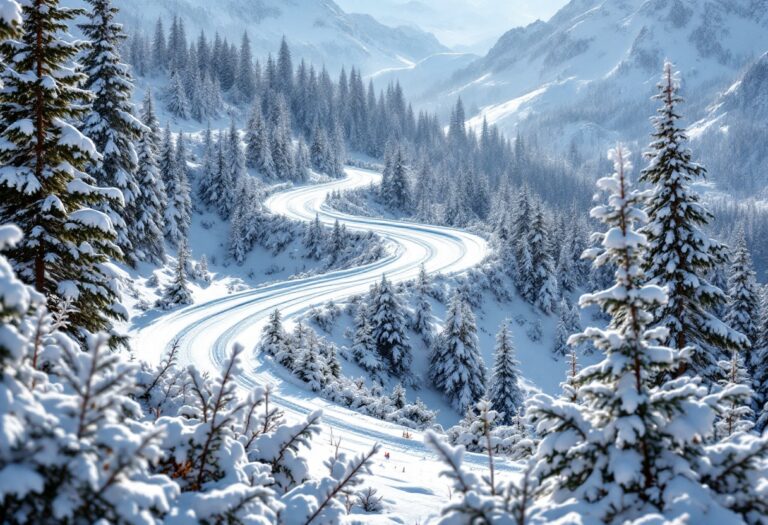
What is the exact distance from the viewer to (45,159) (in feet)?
30.3

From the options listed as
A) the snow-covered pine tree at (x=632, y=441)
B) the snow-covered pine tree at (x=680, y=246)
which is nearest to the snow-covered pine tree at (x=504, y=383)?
the snow-covered pine tree at (x=680, y=246)

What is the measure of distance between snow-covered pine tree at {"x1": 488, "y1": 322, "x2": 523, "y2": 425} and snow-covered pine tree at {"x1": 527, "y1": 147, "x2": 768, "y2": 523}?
23.2 m

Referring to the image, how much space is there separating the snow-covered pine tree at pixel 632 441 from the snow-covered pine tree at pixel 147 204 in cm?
3396

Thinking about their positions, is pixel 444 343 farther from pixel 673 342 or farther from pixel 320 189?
pixel 320 189

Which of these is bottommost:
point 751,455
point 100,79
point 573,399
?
point 573,399

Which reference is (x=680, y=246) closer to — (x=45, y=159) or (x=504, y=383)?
(x=45, y=159)

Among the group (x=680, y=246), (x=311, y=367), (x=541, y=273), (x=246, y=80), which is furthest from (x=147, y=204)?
(x=246, y=80)

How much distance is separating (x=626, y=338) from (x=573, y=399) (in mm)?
3903

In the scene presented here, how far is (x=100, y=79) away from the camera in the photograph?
24156 millimetres

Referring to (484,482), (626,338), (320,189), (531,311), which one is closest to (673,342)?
(626,338)

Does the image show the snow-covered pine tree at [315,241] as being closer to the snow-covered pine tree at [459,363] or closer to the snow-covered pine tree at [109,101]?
the snow-covered pine tree at [459,363]

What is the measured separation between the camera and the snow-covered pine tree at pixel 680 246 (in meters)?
14.0

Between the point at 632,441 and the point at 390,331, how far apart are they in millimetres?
25110

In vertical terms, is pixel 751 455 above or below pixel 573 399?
above
